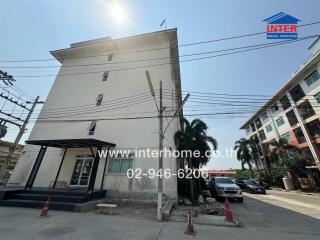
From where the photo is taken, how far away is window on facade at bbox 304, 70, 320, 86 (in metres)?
24.3

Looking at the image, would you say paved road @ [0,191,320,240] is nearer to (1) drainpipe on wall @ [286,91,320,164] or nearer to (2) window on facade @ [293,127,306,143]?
(1) drainpipe on wall @ [286,91,320,164]

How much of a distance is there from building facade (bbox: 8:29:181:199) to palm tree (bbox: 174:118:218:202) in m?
0.98

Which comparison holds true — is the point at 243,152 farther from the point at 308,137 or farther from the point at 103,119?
the point at 103,119

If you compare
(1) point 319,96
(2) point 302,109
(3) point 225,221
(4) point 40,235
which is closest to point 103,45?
(4) point 40,235

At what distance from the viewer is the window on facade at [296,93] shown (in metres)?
27.6

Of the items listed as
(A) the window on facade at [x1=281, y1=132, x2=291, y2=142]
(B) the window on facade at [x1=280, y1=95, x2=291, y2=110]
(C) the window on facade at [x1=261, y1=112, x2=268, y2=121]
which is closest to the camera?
(B) the window on facade at [x1=280, y1=95, x2=291, y2=110]

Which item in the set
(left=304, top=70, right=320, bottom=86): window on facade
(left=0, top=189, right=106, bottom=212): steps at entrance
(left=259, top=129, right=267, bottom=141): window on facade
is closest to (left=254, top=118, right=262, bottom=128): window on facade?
(left=259, top=129, right=267, bottom=141): window on facade

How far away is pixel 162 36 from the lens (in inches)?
648

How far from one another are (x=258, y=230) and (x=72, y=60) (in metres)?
22.1

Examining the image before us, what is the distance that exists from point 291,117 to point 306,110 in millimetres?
3428

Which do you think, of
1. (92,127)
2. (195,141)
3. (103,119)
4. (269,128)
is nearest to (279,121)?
(269,128)

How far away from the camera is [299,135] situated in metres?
28.5

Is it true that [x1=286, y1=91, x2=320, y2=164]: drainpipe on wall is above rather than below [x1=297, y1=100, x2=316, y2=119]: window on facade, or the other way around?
below

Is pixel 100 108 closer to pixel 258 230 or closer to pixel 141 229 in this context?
pixel 141 229
